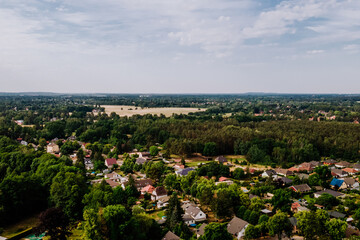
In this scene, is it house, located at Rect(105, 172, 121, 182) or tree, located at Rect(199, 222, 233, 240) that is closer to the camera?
tree, located at Rect(199, 222, 233, 240)

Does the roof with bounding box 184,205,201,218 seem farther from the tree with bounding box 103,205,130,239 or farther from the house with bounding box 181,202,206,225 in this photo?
the tree with bounding box 103,205,130,239

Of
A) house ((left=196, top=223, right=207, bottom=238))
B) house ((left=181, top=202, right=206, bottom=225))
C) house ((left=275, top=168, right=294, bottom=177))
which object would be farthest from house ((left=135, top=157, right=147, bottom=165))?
house ((left=275, top=168, right=294, bottom=177))

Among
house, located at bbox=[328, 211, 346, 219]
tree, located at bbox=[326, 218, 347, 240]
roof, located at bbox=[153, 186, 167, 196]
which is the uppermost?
tree, located at bbox=[326, 218, 347, 240]

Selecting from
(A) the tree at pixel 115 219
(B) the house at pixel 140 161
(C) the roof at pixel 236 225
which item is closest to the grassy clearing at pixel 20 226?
(A) the tree at pixel 115 219

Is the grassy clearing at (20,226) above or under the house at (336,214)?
under

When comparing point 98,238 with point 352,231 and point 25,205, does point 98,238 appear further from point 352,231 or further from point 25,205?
point 352,231

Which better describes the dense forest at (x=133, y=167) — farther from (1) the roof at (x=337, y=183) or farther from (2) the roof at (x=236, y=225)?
(1) the roof at (x=337, y=183)

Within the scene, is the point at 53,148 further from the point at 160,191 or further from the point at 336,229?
the point at 336,229

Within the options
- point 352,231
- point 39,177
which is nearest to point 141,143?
point 39,177
